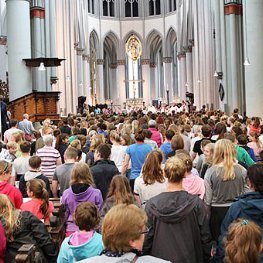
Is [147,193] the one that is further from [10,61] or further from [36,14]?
[36,14]

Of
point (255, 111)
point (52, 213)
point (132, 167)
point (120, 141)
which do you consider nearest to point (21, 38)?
point (255, 111)

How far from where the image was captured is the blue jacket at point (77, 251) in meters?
4.03

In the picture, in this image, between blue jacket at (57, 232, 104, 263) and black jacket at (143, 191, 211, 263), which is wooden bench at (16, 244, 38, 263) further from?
black jacket at (143, 191, 211, 263)

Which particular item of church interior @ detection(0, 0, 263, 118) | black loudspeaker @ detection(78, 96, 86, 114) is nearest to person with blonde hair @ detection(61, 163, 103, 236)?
church interior @ detection(0, 0, 263, 118)

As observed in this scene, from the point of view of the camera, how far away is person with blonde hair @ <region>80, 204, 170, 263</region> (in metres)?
2.92

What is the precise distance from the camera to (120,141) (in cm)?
988

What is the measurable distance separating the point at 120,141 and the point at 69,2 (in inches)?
1170

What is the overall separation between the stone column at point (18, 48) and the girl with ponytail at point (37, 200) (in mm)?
16157

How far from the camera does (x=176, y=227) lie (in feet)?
14.5

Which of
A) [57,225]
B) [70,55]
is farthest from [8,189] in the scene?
[70,55]

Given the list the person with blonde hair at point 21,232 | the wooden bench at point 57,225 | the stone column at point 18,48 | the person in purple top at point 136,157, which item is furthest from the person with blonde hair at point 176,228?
the stone column at point 18,48

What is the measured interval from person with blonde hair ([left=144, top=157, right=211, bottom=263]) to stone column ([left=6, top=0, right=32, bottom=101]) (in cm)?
1765

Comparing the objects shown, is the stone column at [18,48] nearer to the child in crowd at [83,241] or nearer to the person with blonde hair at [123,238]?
the child in crowd at [83,241]

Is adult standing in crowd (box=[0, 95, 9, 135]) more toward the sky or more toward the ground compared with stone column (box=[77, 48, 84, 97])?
more toward the ground
